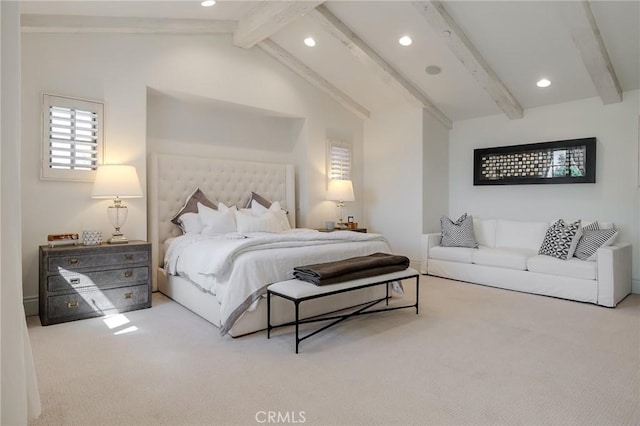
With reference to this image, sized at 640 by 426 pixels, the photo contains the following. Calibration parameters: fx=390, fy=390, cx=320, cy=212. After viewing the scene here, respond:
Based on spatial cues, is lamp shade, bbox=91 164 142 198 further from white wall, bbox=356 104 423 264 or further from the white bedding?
white wall, bbox=356 104 423 264

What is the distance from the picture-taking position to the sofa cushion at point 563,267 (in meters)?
4.13

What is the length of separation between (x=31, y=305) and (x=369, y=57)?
4.54 meters

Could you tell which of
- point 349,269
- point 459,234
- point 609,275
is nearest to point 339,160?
point 459,234

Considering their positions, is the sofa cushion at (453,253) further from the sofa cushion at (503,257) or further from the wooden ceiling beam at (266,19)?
the wooden ceiling beam at (266,19)

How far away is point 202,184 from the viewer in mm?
5008

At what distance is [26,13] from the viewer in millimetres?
3453

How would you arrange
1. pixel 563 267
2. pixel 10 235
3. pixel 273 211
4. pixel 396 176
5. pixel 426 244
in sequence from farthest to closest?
pixel 396 176, pixel 426 244, pixel 273 211, pixel 563 267, pixel 10 235

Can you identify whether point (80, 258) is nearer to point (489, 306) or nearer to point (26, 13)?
point (26, 13)

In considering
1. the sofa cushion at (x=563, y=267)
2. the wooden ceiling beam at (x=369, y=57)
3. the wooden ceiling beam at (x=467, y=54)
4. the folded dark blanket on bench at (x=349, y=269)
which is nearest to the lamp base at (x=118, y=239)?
the folded dark blanket on bench at (x=349, y=269)

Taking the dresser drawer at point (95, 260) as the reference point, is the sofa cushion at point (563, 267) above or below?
below

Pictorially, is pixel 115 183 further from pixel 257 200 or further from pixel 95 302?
pixel 257 200

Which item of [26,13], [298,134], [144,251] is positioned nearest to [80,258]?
[144,251]

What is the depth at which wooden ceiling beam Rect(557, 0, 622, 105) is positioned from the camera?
3551mm

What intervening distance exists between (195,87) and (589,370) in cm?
464
